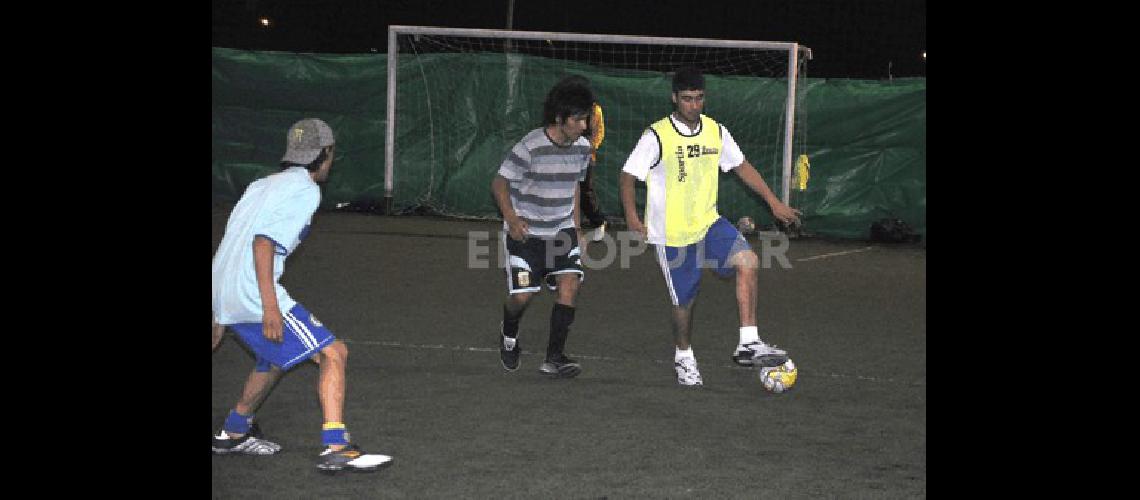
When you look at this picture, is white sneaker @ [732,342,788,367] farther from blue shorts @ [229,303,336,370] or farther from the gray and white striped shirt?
blue shorts @ [229,303,336,370]

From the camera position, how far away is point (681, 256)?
887 cm

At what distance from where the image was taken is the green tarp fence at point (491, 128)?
20.2 meters

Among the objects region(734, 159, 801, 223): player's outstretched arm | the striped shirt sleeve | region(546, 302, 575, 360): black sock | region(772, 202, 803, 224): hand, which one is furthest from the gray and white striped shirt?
region(772, 202, 803, 224): hand

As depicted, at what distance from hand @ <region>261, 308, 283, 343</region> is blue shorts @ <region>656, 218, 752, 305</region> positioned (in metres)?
3.32

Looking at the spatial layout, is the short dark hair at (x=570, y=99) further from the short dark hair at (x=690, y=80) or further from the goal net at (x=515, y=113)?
the goal net at (x=515, y=113)

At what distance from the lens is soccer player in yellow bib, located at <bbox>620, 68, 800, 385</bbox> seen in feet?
28.4

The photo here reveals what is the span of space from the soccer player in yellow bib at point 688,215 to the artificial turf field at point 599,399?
297 mm

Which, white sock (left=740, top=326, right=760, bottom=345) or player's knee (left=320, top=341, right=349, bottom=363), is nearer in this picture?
player's knee (left=320, top=341, right=349, bottom=363)

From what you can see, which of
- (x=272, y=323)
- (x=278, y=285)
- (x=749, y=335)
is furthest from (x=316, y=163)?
(x=749, y=335)

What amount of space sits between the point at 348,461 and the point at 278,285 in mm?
817

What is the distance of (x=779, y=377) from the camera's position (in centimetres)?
851
